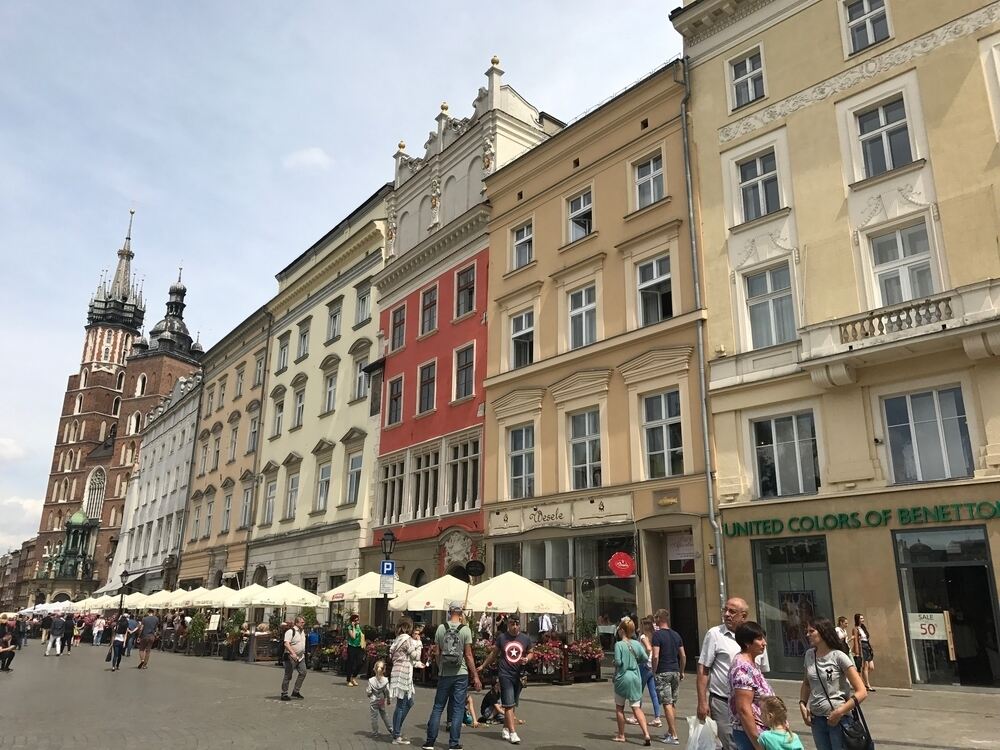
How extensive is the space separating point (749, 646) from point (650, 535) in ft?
48.0

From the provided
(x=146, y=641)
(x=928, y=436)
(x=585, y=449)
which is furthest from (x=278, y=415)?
(x=928, y=436)

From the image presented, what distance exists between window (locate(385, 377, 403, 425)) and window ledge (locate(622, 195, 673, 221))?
44.0ft

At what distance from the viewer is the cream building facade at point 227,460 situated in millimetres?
44125

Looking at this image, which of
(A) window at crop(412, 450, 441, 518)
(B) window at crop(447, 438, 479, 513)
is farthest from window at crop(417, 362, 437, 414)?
(B) window at crop(447, 438, 479, 513)

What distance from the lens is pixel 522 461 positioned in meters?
25.4

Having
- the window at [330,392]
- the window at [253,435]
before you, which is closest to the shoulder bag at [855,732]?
the window at [330,392]

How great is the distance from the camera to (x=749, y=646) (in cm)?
643

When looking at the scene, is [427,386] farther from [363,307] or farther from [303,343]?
[303,343]

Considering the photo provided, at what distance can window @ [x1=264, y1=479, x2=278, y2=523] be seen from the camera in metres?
41.3

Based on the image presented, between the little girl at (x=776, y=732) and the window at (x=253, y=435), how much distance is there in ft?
137

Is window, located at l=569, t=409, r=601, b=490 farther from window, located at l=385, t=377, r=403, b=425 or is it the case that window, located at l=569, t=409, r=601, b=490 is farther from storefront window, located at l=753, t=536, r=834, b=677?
window, located at l=385, t=377, r=403, b=425

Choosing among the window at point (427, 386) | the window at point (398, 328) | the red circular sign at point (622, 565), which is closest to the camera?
the red circular sign at point (622, 565)

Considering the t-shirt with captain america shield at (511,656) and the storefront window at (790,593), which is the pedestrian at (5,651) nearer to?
the t-shirt with captain america shield at (511,656)

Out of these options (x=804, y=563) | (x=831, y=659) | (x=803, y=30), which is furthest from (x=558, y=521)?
(x=831, y=659)
